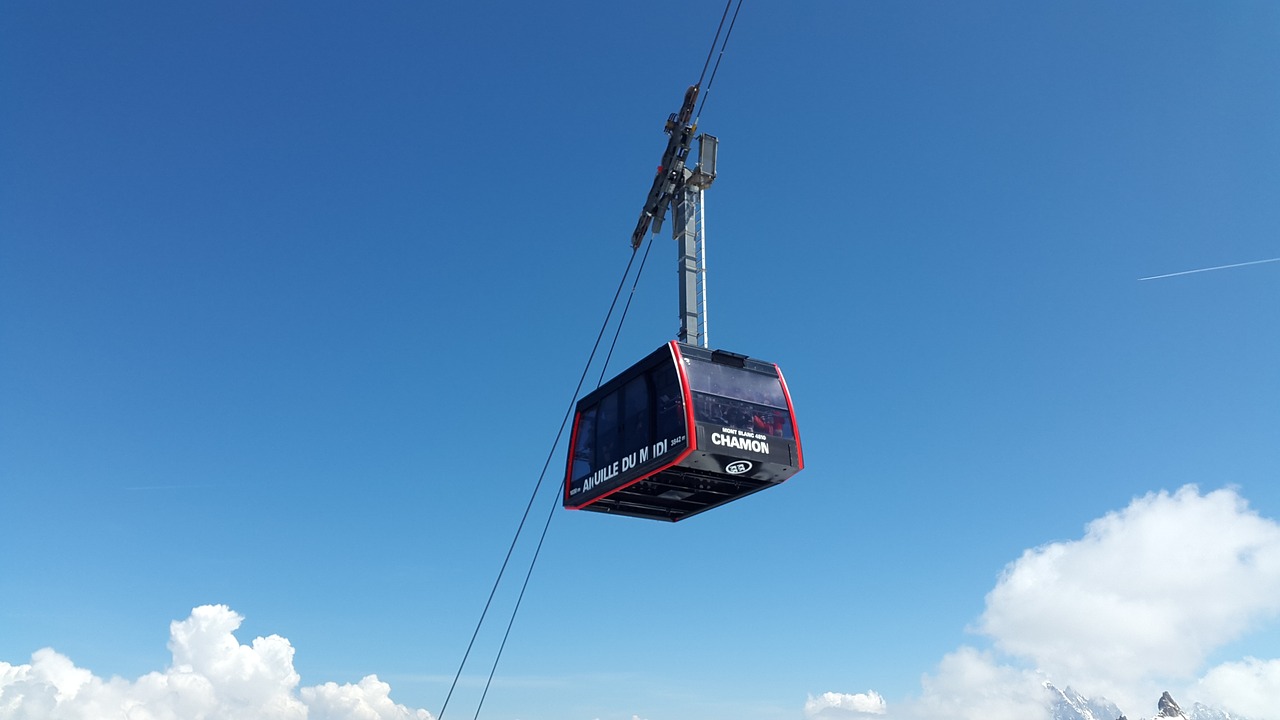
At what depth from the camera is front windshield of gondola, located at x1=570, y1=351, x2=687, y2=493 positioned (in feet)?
57.3

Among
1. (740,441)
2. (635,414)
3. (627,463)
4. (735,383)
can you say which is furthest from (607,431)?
(740,441)

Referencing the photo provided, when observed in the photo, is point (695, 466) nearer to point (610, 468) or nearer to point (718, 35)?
point (610, 468)

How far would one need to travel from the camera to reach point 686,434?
16.8 meters

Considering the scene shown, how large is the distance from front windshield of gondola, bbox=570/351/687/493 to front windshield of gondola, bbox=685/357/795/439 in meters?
0.49

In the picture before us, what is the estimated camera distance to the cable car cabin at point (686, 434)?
56.5 feet

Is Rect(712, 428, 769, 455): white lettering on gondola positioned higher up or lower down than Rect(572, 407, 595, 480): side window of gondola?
lower down

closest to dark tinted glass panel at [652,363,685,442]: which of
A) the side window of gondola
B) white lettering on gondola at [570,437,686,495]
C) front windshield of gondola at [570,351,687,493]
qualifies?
front windshield of gondola at [570,351,687,493]

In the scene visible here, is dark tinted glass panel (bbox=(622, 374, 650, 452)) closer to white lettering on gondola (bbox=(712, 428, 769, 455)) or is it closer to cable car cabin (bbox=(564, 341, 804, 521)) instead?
cable car cabin (bbox=(564, 341, 804, 521))

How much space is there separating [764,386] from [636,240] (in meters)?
7.90

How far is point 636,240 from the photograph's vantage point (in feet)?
81.6

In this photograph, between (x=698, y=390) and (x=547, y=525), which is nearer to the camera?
(x=698, y=390)

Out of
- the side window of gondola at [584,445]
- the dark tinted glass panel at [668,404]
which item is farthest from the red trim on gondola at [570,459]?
the dark tinted glass panel at [668,404]

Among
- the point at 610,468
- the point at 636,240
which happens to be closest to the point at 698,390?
the point at 610,468

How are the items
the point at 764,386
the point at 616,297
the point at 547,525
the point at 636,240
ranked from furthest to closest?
the point at 547,525
the point at 616,297
the point at 636,240
the point at 764,386
